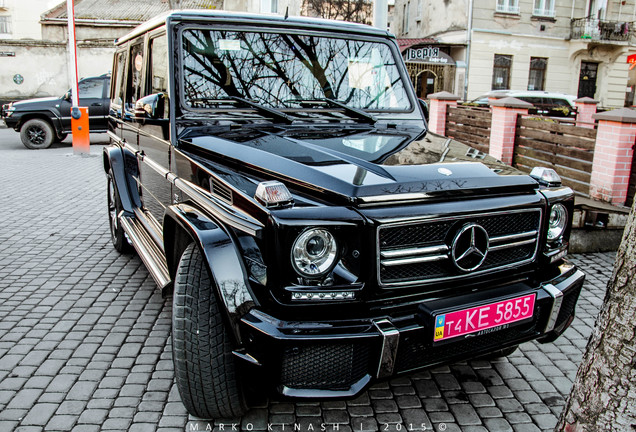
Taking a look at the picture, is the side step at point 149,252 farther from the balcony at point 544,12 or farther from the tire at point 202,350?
the balcony at point 544,12

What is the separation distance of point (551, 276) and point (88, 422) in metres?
2.49

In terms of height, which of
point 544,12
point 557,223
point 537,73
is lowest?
point 557,223

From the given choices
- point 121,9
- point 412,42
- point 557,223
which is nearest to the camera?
point 557,223

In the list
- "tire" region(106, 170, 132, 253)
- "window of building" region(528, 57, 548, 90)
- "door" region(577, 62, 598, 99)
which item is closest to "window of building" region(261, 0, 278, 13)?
"window of building" region(528, 57, 548, 90)

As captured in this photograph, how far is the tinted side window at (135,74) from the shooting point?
407 centimetres

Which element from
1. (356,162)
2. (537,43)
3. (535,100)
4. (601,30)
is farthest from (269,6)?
(356,162)

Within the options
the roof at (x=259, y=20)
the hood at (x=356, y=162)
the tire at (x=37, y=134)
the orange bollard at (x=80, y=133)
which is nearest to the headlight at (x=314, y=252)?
the hood at (x=356, y=162)

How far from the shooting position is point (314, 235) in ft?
7.33

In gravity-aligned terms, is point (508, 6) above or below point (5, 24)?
below

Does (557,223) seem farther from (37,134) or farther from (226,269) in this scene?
(37,134)

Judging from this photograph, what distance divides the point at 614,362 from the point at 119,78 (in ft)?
15.7

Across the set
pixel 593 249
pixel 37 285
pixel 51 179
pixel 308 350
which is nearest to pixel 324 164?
pixel 308 350

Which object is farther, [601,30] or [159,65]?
[601,30]

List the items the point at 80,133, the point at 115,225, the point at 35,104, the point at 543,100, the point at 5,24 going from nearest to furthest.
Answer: the point at 115,225, the point at 80,133, the point at 35,104, the point at 543,100, the point at 5,24
